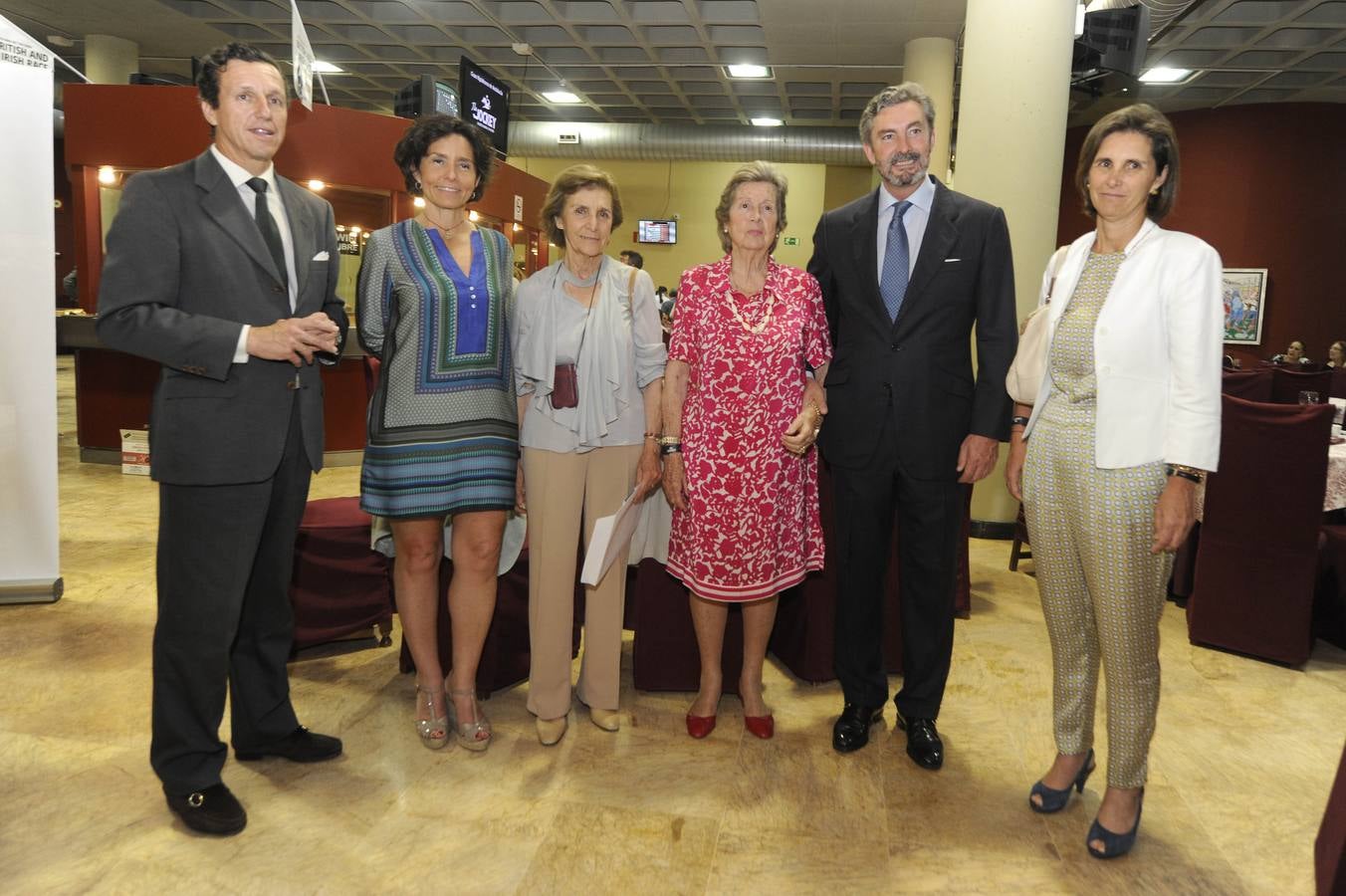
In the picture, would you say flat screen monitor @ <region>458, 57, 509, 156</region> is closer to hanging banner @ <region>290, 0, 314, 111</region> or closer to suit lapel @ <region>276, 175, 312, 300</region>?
hanging banner @ <region>290, 0, 314, 111</region>

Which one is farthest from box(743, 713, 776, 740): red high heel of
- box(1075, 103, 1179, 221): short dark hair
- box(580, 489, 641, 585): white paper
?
box(1075, 103, 1179, 221): short dark hair

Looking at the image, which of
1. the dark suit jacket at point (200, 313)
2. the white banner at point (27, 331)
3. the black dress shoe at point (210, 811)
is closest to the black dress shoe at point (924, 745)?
the black dress shoe at point (210, 811)

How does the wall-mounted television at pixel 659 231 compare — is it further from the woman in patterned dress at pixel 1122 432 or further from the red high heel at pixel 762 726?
the woman in patterned dress at pixel 1122 432

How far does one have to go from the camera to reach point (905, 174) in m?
2.51

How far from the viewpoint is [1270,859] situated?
2.24m

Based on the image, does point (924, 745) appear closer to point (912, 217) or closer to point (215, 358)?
point (912, 217)

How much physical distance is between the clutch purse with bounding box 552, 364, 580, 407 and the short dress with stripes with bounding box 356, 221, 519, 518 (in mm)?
172

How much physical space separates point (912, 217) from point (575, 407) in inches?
43.5

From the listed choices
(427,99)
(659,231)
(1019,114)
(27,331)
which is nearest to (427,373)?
(27,331)

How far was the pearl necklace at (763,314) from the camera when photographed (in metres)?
2.58

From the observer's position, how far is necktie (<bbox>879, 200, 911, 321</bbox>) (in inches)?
101

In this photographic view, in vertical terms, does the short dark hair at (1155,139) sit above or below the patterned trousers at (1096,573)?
above

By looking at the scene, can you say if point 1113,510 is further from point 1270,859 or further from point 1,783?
point 1,783

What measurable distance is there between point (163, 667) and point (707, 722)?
1.52 m
